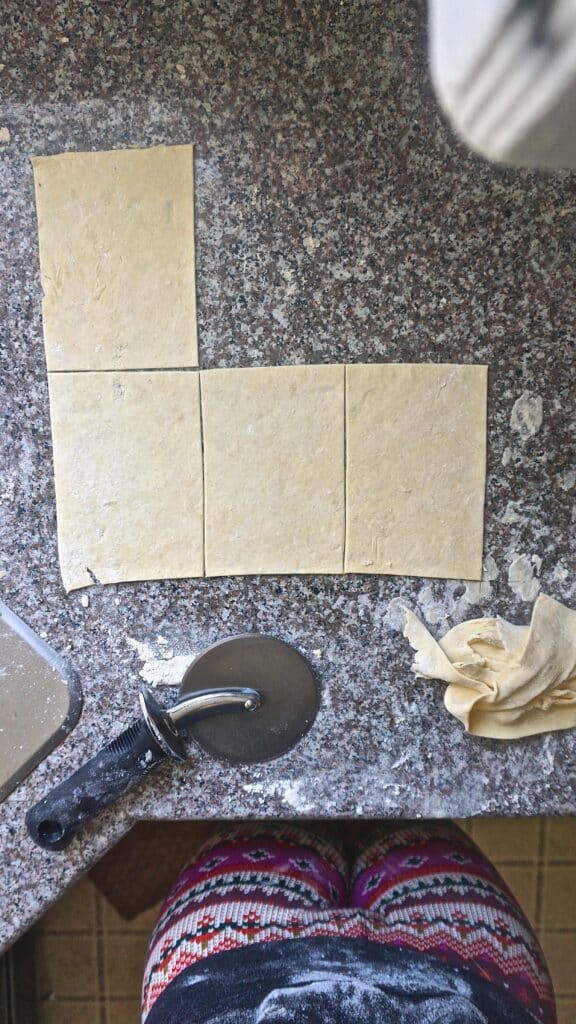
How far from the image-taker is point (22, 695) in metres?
0.66

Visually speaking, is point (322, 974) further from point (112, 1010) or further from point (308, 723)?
point (112, 1010)

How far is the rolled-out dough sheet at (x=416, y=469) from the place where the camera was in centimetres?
63

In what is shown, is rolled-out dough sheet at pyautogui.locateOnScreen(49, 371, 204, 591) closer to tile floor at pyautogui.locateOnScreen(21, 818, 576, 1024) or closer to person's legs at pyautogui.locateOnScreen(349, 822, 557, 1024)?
person's legs at pyautogui.locateOnScreen(349, 822, 557, 1024)

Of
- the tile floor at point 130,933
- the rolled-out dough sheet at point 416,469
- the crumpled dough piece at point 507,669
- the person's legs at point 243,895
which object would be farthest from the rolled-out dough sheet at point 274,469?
the tile floor at point 130,933

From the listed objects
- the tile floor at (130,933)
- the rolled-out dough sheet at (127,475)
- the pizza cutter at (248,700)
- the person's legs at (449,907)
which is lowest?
the tile floor at (130,933)

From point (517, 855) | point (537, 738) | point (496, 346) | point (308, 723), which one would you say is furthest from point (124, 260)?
point (517, 855)

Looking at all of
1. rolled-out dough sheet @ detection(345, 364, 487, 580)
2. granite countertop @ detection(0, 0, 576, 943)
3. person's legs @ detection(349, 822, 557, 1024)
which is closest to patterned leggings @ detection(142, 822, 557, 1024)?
person's legs @ detection(349, 822, 557, 1024)

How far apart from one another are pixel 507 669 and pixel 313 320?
1.30ft

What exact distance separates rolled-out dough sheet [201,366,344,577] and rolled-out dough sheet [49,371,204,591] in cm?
2

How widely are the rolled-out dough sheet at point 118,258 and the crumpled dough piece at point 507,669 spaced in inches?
15.2

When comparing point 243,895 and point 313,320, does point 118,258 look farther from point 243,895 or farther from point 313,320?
point 243,895

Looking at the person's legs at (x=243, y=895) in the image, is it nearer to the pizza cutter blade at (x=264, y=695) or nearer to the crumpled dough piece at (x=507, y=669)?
the pizza cutter blade at (x=264, y=695)

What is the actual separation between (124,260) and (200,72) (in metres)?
0.19

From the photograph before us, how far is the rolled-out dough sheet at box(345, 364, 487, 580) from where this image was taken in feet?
2.06
